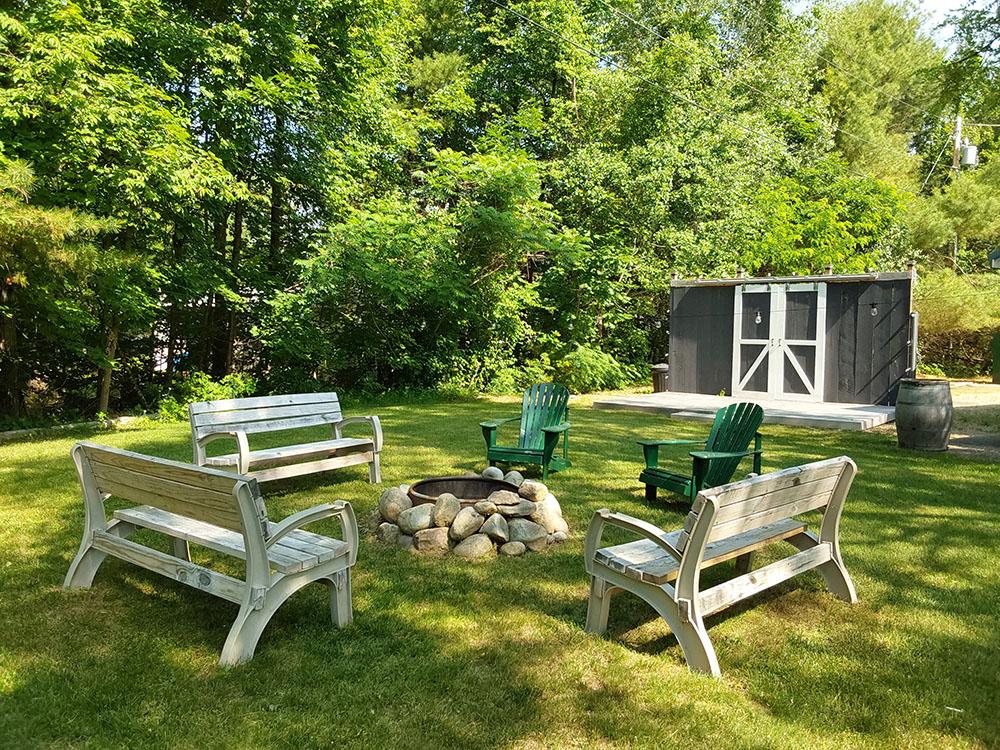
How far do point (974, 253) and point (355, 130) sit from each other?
2190 cm

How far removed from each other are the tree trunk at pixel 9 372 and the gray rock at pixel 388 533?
848 centimetres

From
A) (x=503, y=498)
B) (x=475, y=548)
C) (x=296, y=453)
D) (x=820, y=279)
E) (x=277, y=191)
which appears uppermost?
(x=277, y=191)

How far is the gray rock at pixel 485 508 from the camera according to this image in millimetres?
4156

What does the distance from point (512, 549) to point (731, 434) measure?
7.34ft

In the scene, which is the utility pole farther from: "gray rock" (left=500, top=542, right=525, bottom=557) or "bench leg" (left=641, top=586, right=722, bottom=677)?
"bench leg" (left=641, top=586, right=722, bottom=677)

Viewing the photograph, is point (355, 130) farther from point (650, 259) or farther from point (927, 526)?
point (927, 526)

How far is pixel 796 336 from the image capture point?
12328 mm

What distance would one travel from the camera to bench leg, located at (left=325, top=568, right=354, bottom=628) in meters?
2.96

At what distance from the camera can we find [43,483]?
5.56 meters

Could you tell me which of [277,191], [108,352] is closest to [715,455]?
[108,352]

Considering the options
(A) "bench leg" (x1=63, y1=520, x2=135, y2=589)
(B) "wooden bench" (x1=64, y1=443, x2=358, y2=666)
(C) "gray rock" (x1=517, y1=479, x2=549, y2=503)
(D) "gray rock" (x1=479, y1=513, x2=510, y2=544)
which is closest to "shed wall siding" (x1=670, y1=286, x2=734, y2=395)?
(C) "gray rock" (x1=517, y1=479, x2=549, y2=503)

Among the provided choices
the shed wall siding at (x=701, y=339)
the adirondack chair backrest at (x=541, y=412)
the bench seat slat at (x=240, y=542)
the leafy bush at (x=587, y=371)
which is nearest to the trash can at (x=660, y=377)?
the shed wall siding at (x=701, y=339)

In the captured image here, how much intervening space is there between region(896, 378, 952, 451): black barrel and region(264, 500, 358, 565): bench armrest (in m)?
7.21

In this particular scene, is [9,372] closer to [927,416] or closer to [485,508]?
[485,508]
